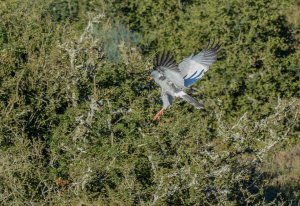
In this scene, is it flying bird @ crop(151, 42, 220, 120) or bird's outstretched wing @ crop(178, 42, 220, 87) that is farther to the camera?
bird's outstretched wing @ crop(178, 42, 220, 87)

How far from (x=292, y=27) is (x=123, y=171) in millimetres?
8464

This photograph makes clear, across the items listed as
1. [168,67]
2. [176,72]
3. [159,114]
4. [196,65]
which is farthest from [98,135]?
[196,65]

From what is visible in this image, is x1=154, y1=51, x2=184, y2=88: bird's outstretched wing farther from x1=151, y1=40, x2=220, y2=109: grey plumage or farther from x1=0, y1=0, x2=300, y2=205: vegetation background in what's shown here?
x1=0, y1=0, x2=300, y2=205: vegetation background

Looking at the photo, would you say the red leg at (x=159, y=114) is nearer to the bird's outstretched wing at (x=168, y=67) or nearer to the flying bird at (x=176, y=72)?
the flying bird at (x=176, y=72)

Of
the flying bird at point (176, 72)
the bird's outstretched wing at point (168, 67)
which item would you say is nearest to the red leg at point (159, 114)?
the flying bird at point (176, 72)

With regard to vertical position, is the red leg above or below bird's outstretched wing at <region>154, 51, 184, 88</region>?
below

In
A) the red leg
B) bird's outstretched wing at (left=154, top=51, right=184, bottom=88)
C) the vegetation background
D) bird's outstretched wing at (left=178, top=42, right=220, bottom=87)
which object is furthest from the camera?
bird's outstretched wing at (left=178, top=42, right=220, bottom=87)

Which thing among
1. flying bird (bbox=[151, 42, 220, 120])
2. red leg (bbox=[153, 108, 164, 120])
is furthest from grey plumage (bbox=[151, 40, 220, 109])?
red leg (bbox=[153, 108, 164, 120])

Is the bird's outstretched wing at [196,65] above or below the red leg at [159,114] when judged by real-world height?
above

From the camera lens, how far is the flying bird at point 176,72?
1015 cm

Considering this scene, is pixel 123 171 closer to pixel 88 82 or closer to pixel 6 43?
pixel 88 82

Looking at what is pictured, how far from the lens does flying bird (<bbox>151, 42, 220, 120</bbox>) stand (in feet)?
33.3

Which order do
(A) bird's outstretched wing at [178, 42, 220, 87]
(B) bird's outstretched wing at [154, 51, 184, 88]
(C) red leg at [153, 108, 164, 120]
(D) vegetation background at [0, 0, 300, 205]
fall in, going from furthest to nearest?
(A) bird's outstretched wing at [178, 42, 220, 87]
(B) bird's outstretched wing at [154, 51, 184, 88]
(C) red leg at [153, 108, 164, 120]
(D) vegetation background at [0, 0, 300, 205]

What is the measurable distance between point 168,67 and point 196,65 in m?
0.78
